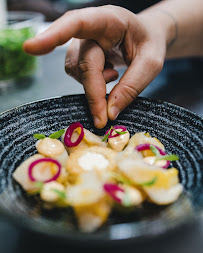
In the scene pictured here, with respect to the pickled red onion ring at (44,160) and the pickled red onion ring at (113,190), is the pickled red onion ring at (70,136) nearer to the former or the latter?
the pickled red onion ring at (44,160)

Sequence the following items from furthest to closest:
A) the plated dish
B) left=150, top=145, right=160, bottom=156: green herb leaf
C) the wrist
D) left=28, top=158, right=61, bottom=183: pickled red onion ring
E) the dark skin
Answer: the wrist, the dark skin, left=150, top=145, right=160, bottom=156: green herb leaf, left=28, top=158, right=61, bottom=183: pickled red onion ring, the plated dish

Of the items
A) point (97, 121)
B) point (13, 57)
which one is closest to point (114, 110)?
point (97, 121)

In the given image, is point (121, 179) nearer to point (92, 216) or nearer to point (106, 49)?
point (92, 216)

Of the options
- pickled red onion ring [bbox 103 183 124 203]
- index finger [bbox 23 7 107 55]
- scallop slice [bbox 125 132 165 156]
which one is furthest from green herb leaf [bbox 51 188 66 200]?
index finger [bbox 23 7 107 55]

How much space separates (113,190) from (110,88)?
1067 millimetres

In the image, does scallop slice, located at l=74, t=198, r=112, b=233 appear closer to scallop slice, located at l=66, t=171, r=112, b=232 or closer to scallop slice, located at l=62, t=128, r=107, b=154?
scallop slice, located at l=66, t=171, r=112, b=232

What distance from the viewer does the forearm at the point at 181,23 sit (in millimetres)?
1619

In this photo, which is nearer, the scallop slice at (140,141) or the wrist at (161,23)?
the scallop slice at (140,141)

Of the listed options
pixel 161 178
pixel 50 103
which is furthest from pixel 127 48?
pixel 161 178

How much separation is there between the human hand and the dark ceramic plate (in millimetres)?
74

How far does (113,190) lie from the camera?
0.69 metres

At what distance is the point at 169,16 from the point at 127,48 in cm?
59

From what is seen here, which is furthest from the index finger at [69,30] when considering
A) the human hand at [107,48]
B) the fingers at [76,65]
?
the fingers at [76,65]

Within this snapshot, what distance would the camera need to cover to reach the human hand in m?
1.05
